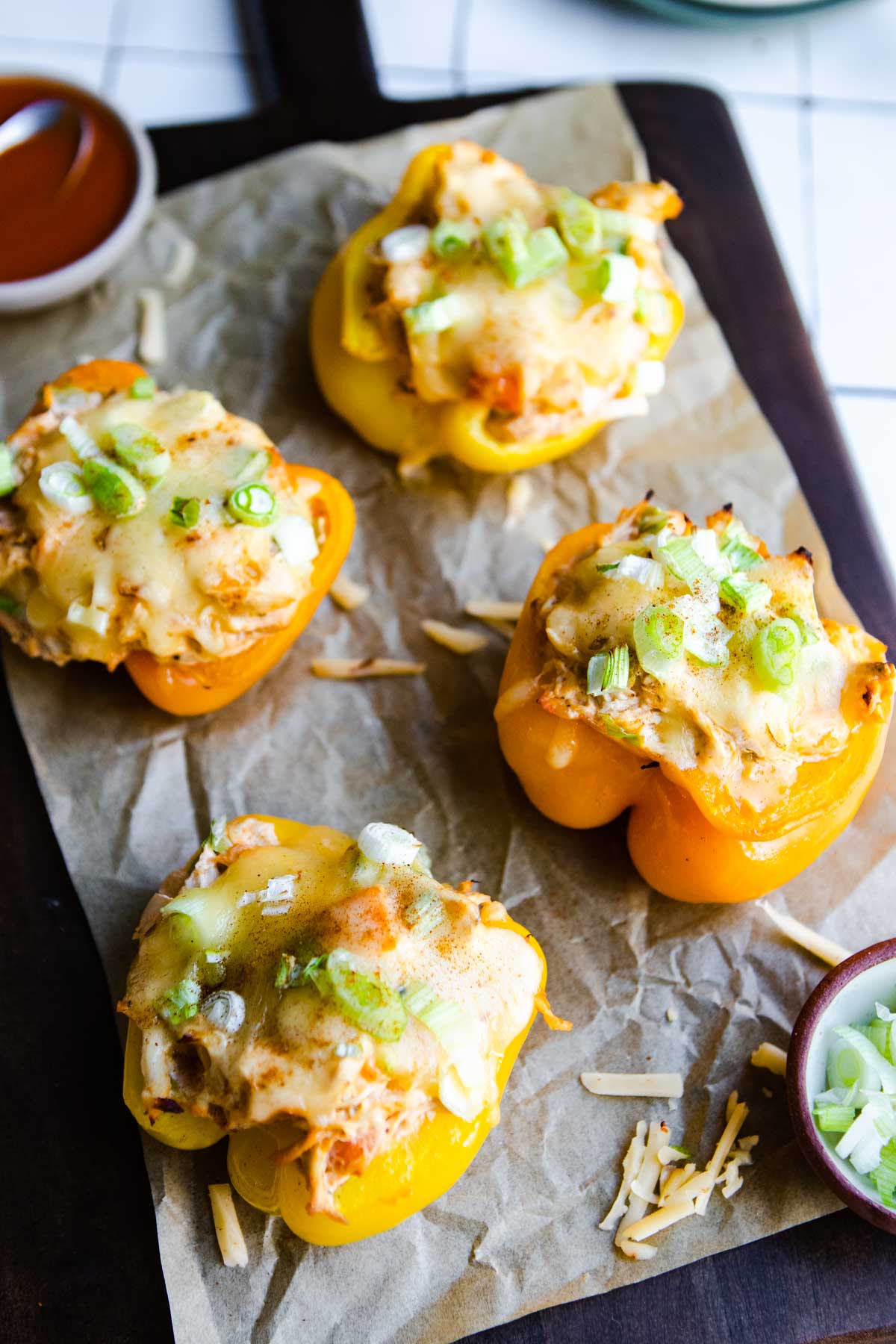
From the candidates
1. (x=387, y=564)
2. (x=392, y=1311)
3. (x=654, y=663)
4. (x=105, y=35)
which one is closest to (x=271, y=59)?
(x=105, y=35)

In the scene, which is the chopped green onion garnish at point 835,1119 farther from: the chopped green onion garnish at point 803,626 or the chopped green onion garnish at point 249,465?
the chopped green onion garnish at point 249,465

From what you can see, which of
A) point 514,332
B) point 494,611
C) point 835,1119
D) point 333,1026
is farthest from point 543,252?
point 835,1119

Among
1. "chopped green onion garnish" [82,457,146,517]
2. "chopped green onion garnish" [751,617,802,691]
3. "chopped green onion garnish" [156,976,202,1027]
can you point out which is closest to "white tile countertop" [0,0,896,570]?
"chopped green onion garnish" [751,617,802,691]

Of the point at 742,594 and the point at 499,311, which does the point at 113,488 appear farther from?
the point at 742,594

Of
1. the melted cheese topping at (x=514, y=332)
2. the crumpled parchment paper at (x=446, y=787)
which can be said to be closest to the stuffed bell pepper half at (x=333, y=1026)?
the crumpled parchment paper at (x=446, y=787)

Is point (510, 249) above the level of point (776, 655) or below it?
above

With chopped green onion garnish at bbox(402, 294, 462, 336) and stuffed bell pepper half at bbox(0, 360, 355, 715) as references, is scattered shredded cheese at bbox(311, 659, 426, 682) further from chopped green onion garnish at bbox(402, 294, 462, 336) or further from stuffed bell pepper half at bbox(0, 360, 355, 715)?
chopped green onion garnish at bbox(402, 294, 462, 336)
